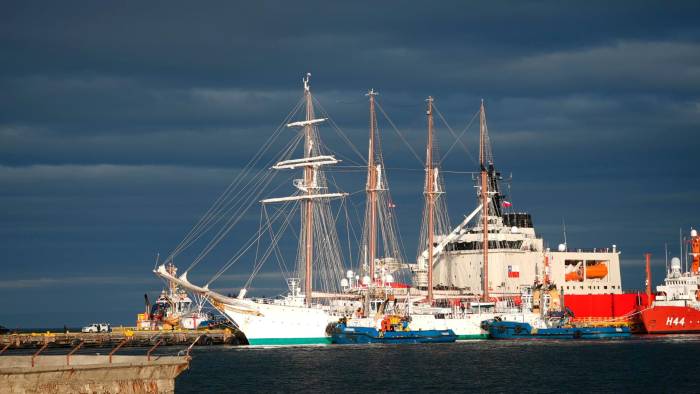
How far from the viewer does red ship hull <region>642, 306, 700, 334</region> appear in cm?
11025

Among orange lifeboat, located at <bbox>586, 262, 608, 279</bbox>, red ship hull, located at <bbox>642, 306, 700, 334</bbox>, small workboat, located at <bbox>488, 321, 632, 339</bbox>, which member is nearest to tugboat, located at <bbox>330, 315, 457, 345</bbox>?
small workboat, located at <bbox>488, 321, 632, 339</bbox>

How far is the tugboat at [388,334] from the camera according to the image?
94250 mm

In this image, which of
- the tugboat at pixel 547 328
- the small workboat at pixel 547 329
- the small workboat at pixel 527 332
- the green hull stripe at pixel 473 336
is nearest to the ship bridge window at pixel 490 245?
the tugboat at pixel 547 328

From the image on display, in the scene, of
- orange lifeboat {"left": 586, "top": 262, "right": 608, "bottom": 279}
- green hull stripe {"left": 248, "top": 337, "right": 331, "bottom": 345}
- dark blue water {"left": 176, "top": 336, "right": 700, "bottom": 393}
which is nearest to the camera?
dark blue water {"left": 176, "top": 336, "right": 700, "bottom": 393}

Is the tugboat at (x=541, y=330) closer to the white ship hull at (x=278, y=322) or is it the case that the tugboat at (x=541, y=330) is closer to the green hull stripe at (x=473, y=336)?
the green hull stripe at (x=473, y=336)

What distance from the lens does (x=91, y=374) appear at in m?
34.4

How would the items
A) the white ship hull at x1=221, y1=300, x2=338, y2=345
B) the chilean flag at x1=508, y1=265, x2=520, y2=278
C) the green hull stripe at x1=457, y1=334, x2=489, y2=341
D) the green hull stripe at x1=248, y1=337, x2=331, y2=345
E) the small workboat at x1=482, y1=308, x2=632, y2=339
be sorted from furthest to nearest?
the chilean flag at x1=508, y1=265, x2=520, y2=278 < the green hull stripe at x1=457, y1=334, x2=489, y2=341 < the small workboat at x1=482, y1=308, x2=632, y2=339 < the green hull stripe at x1=248, y1=337, x2=331, y2=345 < the white ship hull at x1=221, y1=300, x2=338, y2=345

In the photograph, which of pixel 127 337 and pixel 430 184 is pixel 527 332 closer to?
pixel 430 184

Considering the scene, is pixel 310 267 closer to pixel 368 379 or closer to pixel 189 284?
pixel 189 284

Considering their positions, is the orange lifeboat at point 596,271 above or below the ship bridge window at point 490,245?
below

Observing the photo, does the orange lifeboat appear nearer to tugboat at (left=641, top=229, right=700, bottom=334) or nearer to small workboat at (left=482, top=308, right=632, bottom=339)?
tugboat at (left=641, top=229, right=700, bottom=334)

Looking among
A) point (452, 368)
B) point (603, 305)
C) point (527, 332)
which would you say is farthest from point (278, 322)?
point (603, 305)

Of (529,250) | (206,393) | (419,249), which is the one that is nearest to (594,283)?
(529,250)

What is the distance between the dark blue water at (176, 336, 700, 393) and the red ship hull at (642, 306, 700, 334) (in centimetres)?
1431
